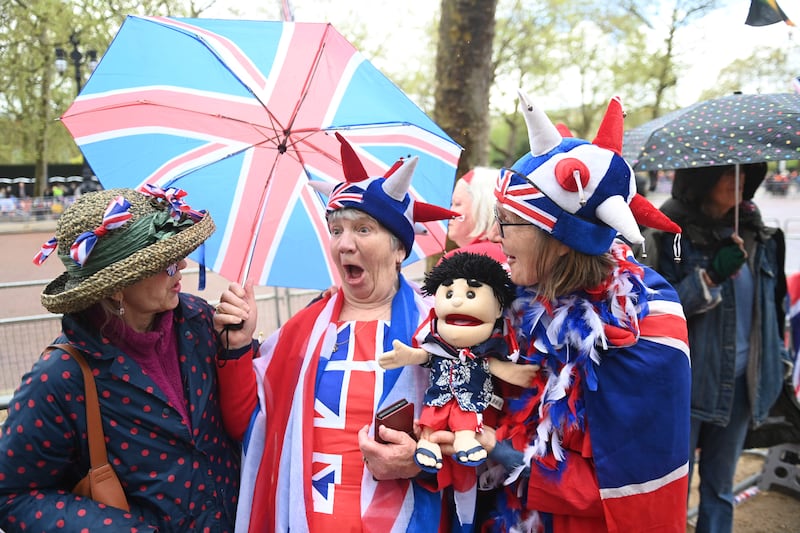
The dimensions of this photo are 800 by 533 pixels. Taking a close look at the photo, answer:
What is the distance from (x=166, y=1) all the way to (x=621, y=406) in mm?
6969

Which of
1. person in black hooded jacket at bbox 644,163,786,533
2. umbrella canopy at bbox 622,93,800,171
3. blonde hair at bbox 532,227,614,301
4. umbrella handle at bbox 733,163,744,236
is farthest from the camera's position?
person in black hooded jacket at bbox 644,163,786,533

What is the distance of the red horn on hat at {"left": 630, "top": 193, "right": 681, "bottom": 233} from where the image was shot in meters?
1.63

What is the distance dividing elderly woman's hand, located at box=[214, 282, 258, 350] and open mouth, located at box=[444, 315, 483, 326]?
2.41 ft

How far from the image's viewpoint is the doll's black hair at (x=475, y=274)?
1.67 m

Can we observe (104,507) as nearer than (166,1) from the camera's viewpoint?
Yes

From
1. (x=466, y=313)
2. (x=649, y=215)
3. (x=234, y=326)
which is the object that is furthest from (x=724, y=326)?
Answer: (x=234, y=326)

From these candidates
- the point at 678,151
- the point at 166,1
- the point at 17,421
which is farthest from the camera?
the point at 166,1

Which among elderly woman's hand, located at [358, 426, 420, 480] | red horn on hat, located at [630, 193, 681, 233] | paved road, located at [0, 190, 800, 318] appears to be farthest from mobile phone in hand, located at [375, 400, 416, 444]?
paved road, located at [0, 190, 800, 318]

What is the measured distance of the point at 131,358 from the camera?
1703 mm

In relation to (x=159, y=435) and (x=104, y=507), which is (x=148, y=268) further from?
(x=104, y=507)

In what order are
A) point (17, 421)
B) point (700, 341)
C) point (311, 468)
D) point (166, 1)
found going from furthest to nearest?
point (166, 1) → point (700, 341) → point (311, 468) → point (17, 421)

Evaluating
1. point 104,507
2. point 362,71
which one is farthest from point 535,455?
point 362,71

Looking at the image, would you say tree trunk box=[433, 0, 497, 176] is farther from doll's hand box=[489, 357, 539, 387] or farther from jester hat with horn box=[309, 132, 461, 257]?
doll's hand box=[489, 357, 539, 387]

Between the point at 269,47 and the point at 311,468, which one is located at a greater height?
the point at 269,47
